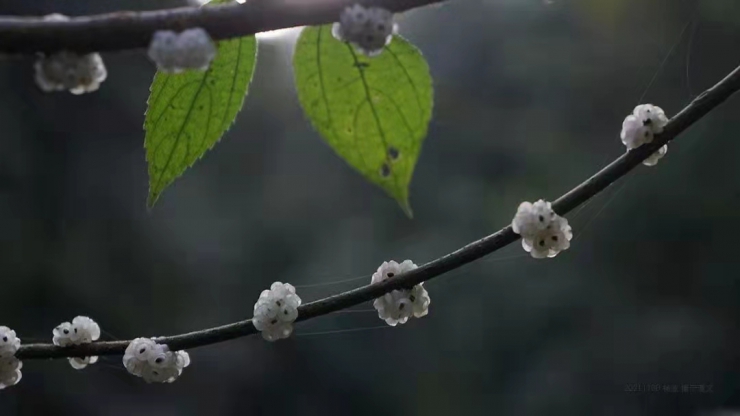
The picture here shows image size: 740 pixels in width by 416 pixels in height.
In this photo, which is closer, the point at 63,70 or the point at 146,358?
the point at 63,70

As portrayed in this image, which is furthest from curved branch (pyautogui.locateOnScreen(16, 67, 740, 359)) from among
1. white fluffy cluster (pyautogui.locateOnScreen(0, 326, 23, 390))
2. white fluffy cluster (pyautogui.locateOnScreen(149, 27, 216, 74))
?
white fluffy cluster (pyautogui.locateOnScreen(149, 27, 216, 74))

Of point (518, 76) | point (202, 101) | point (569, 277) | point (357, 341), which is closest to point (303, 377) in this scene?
point (357, 341)

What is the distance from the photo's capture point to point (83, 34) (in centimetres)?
19

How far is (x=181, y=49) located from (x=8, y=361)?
0.54 ft

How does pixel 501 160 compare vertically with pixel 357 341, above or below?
above

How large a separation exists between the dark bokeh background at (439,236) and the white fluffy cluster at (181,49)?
1.79m

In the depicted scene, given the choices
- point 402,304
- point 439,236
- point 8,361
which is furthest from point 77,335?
point 439,236

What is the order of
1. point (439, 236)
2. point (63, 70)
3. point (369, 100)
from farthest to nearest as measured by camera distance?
point (439, 236)
point (369, 100)
point (63, 70)

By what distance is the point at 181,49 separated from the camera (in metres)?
0.20

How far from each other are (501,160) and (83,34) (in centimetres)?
246

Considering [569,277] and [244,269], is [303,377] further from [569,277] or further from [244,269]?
[569,277]

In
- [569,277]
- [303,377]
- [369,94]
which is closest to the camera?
[369,94]

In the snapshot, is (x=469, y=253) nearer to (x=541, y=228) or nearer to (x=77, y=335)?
(x=541, y=228)

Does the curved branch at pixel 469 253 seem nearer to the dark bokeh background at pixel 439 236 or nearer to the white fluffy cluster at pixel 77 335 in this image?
the white fluffy cluster at pixel 77 335
